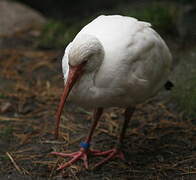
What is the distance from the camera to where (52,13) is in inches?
316

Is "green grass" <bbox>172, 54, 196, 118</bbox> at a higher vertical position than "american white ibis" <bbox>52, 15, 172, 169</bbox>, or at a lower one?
lower

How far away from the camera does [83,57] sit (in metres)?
3.02

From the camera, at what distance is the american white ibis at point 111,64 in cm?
306

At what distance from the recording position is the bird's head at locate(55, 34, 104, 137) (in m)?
3.00

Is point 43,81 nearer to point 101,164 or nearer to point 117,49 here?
point 101,164

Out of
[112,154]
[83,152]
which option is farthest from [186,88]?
[83,152]

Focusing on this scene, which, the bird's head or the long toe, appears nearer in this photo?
the bird's head

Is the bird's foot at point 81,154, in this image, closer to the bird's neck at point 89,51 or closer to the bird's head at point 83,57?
the bird's head at point 83,57

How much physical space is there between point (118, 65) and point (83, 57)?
0.27 metres

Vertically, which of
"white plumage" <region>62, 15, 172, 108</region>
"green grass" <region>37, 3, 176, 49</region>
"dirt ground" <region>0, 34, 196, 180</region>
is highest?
"white plumage" <region>62, 15, 172, 108</region>

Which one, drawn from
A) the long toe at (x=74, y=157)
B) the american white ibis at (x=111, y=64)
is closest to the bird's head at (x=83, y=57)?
the american white ibis at (x=111, y=64)

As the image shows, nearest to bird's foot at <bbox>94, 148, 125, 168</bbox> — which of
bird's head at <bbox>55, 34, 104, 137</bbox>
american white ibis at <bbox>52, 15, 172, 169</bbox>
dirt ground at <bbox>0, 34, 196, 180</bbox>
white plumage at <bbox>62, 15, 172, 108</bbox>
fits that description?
dirt ground at <bbox>0, 34, 196, 180</bbox>

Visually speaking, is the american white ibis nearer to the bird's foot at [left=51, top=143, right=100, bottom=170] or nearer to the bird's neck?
the bird's neck

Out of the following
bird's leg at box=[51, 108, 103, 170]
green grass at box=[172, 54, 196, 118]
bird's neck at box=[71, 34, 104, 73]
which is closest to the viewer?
bird's neck at box=[71, 34, 104, 73]
